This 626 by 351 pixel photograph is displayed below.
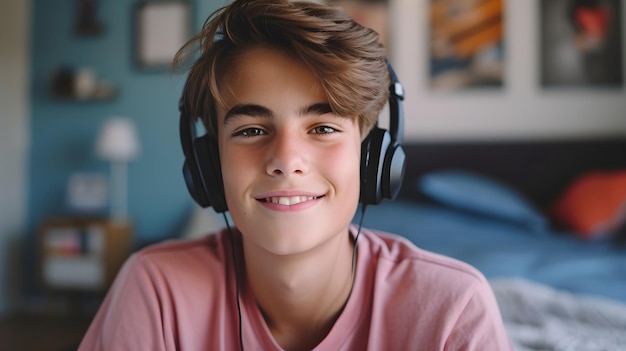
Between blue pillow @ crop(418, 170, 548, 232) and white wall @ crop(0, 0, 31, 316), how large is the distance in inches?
102

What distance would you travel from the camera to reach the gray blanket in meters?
0.79

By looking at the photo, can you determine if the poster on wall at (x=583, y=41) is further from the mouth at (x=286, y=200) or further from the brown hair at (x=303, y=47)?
the mouth at (x=286, y=200)

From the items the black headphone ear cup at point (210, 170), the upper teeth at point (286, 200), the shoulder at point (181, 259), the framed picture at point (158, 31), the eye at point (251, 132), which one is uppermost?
the framed picture at point (158, 31)

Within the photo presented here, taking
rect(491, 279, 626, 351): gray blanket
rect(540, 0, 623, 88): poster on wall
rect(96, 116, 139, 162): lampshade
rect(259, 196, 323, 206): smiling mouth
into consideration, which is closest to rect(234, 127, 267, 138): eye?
rect(259, 196, 323, 206): smiling mouth

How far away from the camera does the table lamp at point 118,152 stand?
2.70 metres

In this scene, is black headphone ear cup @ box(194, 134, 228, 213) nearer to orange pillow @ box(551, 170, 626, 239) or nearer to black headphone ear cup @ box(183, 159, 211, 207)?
black headphone ear cup @ box(183, 159, 211, 207)

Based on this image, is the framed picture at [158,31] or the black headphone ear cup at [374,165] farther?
the framed picture at [158,31]

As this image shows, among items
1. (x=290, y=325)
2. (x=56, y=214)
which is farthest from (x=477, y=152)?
(x=56, y=214)

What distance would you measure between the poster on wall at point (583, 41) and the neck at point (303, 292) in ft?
8.32

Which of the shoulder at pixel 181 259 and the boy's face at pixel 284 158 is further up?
the boy's face at pixel 284 158

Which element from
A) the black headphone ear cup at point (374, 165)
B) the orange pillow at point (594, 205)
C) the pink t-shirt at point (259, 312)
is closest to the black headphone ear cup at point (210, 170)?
the pink t-shirt at point (259, 312)

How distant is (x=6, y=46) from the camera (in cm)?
298

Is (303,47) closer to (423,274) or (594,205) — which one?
(423,274)

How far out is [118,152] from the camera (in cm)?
270
